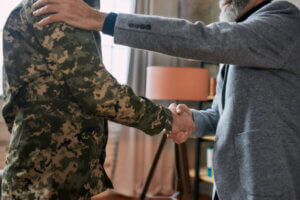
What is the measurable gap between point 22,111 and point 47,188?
0.73 ft

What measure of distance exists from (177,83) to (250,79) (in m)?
1.58

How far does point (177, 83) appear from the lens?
2.58 metres

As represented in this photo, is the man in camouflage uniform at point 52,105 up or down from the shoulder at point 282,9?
down

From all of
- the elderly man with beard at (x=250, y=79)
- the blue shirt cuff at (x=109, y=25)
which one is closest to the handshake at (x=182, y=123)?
the elderly man with beard at (x=250, y=79)

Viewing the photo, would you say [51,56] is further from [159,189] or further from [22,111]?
[159,189]

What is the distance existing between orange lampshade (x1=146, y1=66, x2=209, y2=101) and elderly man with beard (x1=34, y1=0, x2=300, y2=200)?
153cm

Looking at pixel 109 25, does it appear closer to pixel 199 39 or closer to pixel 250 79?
pixel 199 39

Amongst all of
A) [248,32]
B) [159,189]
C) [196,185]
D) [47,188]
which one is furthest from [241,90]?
[159,189]

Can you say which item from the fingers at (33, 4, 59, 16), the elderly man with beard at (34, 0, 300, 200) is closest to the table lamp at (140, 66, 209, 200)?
the elderly man with beard at (34, 0, 300, 200)

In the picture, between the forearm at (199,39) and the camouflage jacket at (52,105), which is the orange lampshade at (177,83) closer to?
the forearm at (199,39)

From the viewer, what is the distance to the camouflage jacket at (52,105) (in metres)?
0.77

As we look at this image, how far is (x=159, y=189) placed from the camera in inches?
128

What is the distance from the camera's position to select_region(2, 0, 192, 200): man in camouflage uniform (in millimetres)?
766

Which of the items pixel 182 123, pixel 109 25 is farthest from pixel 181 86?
pixel 109 25
